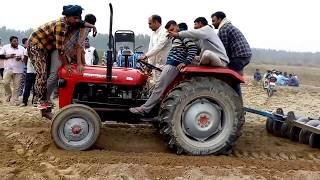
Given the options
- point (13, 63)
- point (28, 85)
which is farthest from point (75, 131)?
point (13, 63)

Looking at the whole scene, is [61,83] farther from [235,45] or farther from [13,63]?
[13,63]

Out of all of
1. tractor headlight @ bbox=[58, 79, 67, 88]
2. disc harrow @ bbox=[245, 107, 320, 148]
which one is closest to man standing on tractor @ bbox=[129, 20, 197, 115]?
tractor headlight @ bbox=[58, 79, 67, 88]

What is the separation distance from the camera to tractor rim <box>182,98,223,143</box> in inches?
252

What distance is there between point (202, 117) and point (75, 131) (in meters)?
1.65

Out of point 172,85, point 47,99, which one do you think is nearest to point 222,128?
point 172,85

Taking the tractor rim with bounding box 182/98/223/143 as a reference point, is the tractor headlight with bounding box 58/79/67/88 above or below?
above

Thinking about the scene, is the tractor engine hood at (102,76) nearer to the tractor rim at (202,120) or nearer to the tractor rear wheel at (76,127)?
the tractor rear wheel at (76,127)

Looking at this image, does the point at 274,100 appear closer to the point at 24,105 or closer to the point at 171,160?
the point at 24,105

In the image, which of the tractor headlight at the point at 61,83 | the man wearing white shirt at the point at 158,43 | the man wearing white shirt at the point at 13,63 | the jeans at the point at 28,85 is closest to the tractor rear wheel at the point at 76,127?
the tractor headlight at the point at 61,83

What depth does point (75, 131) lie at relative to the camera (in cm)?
622

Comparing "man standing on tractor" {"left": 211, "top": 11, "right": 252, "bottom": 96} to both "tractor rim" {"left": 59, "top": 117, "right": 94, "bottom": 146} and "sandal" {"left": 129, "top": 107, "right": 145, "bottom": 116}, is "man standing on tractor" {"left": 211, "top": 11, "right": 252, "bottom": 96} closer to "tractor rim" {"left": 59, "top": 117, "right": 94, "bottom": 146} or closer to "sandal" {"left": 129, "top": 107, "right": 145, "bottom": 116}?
"sandal" {"left": 129, "top": 107, "right": 145, "bottom": 116}

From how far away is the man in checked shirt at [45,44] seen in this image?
21.5ft

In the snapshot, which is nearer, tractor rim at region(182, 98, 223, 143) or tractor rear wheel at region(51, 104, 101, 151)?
tractor rear wheel at region(51, 104, 101, 151)

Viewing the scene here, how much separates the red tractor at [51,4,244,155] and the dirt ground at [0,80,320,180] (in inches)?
9.1
